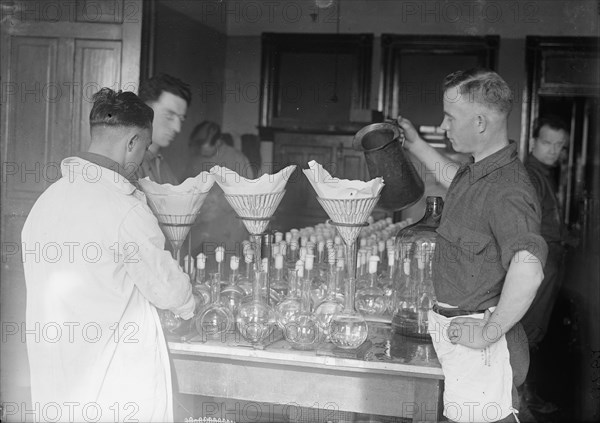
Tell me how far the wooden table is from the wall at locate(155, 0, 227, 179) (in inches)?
134

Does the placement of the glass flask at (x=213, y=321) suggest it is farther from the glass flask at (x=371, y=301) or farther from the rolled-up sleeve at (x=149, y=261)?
the glass flask at (x=371, y=301)

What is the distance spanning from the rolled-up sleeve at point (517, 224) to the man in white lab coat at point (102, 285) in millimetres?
1062

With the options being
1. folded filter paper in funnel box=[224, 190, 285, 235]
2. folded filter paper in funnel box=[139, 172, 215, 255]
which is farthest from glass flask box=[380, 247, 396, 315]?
folded filter paper in funnel box=[139, 172, 215, 255]

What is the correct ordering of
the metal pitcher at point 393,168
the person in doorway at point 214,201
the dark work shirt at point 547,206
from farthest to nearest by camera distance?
the person in doorway at point 214,201, the dark work shirt at point 547,206, the metal pitcher at point 393,168

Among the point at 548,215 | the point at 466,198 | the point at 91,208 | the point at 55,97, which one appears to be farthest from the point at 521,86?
the point at 91,208

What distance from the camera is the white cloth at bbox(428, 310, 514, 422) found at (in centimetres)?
247

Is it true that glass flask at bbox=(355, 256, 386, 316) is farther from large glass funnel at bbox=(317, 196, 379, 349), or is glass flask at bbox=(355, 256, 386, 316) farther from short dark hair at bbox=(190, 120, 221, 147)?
short dark hair at bbox=(190, 120, 221, 147)

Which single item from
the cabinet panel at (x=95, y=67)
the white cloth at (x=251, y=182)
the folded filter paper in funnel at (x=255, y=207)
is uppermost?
the cabinet panel at (x=95, y=67)

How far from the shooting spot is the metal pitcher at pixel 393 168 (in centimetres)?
306

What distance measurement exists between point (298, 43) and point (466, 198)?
5196 mm

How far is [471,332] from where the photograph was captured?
2.44 meters

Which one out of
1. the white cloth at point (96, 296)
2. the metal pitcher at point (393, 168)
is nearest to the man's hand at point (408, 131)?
the metal pitcher at point (393, 168)

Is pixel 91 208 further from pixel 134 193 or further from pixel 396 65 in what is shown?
pixel 396 65

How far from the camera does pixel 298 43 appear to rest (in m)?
7.41
